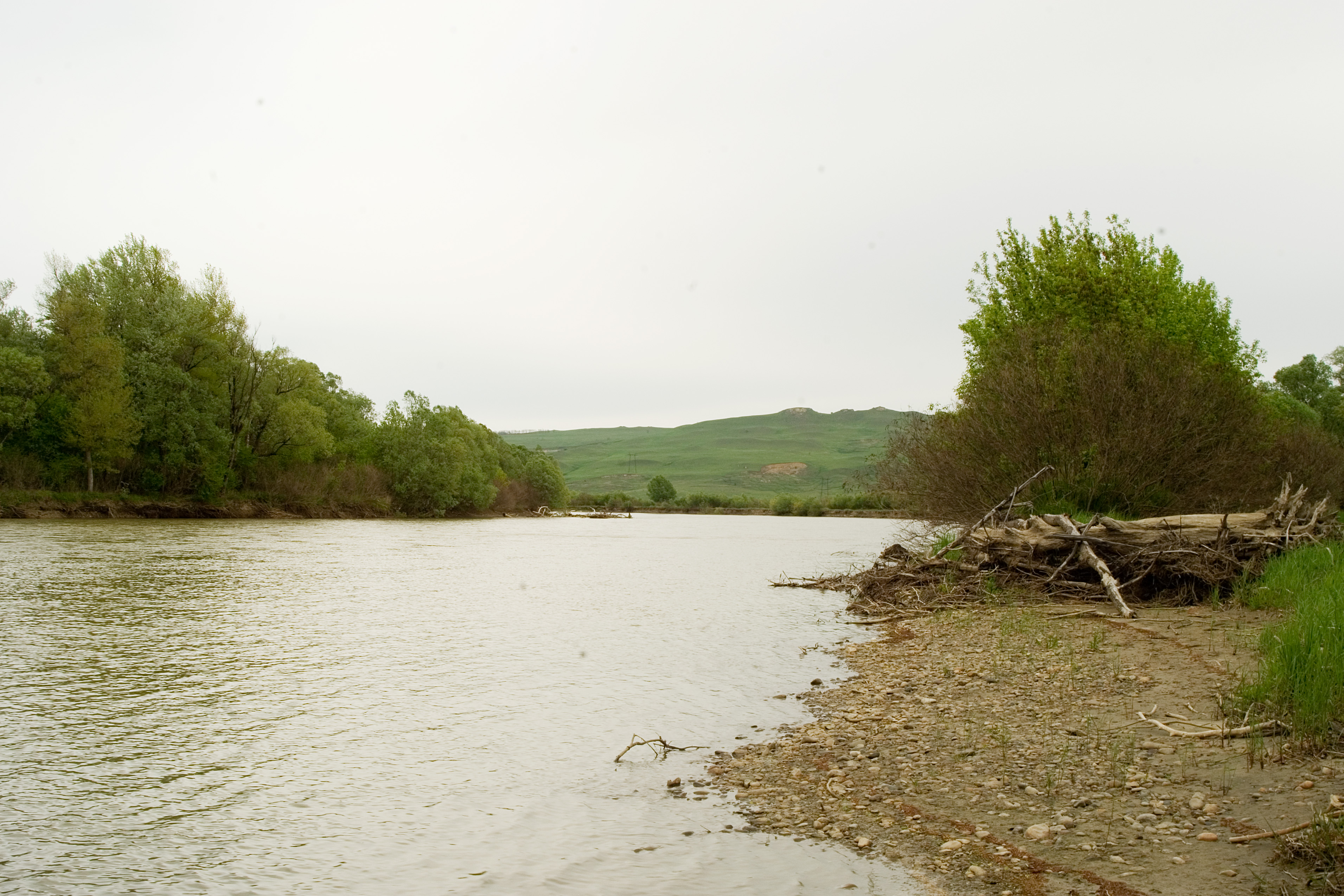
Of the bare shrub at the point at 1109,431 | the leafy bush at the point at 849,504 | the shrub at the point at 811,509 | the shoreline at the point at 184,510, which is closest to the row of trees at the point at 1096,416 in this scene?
the bare shrub at the point at 1109,431

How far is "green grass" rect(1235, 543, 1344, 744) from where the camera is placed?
6770 mm

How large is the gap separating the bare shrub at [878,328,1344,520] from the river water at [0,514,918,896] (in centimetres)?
635

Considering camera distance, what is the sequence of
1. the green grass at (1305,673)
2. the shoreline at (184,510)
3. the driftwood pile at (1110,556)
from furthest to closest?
the shoreline at (184,510) → the driftwood pile at (1110,556) → the green grass at (1305,673)

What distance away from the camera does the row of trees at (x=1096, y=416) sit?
73.8ft

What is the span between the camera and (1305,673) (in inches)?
289

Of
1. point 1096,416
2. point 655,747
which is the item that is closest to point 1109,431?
point 1096,416

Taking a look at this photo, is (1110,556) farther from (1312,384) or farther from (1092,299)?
(1312,384)

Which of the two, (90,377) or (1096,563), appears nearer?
(1096,563)

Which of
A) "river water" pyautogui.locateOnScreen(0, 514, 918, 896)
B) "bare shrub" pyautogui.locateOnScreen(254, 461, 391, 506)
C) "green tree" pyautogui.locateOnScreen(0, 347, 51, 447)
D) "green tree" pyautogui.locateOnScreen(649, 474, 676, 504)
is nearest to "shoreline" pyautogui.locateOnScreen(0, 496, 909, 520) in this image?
"bare shrub" pyautogui.locateOnScreen(254, 461, 391, 506)

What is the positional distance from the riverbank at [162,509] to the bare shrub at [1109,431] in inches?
2059

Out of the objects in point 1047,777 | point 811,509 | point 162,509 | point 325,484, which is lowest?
point 811,509

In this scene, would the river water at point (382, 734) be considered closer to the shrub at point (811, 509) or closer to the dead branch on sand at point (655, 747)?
the dead branch on sand at point (655, 747)

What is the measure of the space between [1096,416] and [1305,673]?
Answer: 54.4ft

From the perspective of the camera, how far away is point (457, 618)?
20.3 meters
